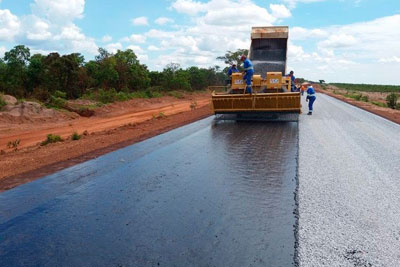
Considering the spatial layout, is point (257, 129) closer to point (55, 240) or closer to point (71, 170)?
point (71, 170)

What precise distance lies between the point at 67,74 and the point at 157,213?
21329mm

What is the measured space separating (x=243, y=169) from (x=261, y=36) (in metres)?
11.6

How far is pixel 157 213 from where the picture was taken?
455 cm

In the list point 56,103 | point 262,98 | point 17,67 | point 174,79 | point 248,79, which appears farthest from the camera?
point 174,79

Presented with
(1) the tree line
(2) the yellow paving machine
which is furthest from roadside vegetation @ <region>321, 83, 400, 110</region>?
(1) the tree line

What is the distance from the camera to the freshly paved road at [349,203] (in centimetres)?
354

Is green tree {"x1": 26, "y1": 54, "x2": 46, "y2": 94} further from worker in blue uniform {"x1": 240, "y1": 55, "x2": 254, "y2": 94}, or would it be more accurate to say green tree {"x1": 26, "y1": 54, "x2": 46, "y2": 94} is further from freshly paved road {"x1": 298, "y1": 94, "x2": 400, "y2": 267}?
freshly paved road {"x1": 298, "y1": 94, "x2": 400, "y2": 267}

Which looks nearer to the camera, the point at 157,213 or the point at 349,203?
the point at 157,213

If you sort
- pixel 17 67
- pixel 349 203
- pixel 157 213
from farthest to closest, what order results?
pixel 17 67 → pixel 349 203 → pixel 157 213

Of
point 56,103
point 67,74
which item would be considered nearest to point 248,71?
point 56,103

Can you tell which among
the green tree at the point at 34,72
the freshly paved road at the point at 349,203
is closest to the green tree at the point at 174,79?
the green tree at the point at 34,72

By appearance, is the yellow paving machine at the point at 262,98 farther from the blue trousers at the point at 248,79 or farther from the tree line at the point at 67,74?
the tree line at the point at 67,74

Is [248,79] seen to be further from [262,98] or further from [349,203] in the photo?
[349,203]

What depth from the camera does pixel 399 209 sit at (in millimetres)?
4688
